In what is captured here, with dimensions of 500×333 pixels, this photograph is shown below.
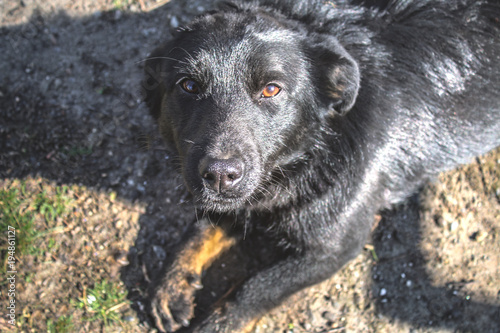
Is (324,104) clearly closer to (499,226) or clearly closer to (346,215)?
(346,215)

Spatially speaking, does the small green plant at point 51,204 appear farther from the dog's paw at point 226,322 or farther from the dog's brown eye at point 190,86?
the dog's brown eye at point 190,86

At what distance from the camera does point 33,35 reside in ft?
13.9

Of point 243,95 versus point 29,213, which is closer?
point 243,95

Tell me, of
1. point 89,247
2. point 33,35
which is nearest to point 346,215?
point 89,247

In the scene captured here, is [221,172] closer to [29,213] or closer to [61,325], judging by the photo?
[61,325]

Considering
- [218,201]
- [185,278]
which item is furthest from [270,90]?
[185,278]

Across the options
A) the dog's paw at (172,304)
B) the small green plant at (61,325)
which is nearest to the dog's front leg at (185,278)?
the dog's paw at (172,304)

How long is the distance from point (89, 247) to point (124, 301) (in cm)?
53

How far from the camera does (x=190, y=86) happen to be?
8.69 feet

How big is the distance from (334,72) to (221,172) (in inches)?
39.0

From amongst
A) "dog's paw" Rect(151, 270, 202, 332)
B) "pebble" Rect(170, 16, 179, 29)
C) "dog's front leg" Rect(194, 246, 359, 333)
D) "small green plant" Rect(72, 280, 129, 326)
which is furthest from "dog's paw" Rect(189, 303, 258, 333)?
"pebble" Rect(170, 16, 179, 29)

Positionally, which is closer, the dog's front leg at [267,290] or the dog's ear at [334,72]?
the dog's ear at [334,72]

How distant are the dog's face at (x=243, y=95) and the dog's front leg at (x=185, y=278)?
78cm

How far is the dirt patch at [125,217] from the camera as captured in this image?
3361mm
